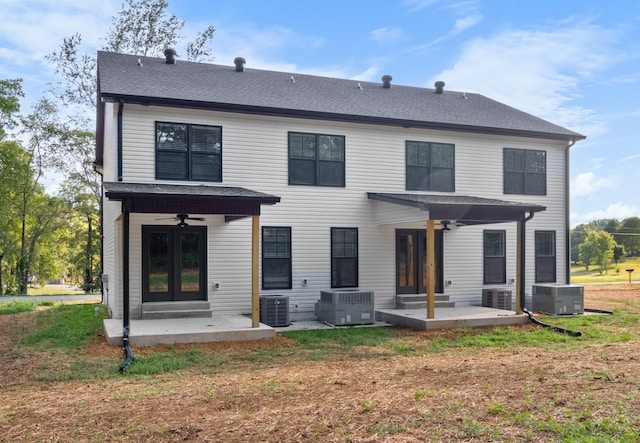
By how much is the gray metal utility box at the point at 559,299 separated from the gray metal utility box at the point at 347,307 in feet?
16.4

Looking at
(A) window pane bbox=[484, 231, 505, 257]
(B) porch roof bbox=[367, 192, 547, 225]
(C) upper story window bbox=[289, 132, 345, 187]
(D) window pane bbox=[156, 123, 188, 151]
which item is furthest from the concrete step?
(D) window pane bbox=[156, 123, 188, 151]

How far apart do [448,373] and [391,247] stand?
6.85 metres

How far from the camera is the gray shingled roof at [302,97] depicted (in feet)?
41.4

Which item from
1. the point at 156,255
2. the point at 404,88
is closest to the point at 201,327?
the point at 156,255

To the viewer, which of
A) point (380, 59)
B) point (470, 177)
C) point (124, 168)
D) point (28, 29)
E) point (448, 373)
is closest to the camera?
point (448, 373)

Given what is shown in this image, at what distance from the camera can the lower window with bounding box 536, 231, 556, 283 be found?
15930 millimetres

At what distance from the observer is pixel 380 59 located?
750 inches

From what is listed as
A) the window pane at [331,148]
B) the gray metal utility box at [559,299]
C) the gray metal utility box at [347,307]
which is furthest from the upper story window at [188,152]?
the gray metal utility box at [559,299]

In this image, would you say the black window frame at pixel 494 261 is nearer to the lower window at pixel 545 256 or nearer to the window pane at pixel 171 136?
the lower window at pixel 545 256

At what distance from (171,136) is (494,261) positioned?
30.7ft

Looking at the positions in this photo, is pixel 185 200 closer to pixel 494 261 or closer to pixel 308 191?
pixel 308 191

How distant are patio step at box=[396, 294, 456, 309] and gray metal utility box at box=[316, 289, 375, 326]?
1612 millimetres

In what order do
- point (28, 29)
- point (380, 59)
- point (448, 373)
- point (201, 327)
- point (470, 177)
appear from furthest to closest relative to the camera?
1. point (380, 59)
2. point (28, 29)
3. point (470, 177)
4. point (201, 327)
5. point (448, 373)

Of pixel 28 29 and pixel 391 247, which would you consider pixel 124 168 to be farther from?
pixel 28 29
